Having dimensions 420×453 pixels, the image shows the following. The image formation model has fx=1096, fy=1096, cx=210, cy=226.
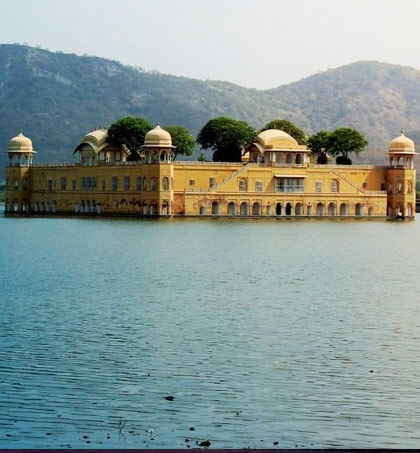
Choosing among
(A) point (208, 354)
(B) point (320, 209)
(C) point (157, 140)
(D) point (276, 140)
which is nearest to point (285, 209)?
(B) point (320, 209)

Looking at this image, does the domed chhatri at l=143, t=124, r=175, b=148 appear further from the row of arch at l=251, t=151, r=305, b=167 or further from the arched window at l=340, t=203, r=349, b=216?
the arched window at l=340, t=203, r=349, b=216

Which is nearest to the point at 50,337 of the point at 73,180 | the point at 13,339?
the point at 13,339

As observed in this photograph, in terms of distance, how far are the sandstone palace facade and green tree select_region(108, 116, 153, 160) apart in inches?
30.4

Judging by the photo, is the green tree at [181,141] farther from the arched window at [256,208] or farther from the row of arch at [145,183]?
the arched window at [256,208]

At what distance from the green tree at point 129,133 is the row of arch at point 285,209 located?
10979 mm

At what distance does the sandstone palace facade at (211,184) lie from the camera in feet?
266

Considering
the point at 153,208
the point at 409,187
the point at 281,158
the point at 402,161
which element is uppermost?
the point at 402,161

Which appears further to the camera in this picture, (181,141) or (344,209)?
(181,141)

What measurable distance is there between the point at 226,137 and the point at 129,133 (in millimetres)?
8741

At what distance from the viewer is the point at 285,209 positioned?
84.1 m

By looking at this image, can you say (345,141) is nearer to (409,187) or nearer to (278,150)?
(409,187)

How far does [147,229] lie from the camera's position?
208 ft

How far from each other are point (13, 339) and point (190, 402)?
5.78m

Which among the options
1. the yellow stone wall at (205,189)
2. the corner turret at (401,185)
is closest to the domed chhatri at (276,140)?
the yellow stone wall at (205,189)
